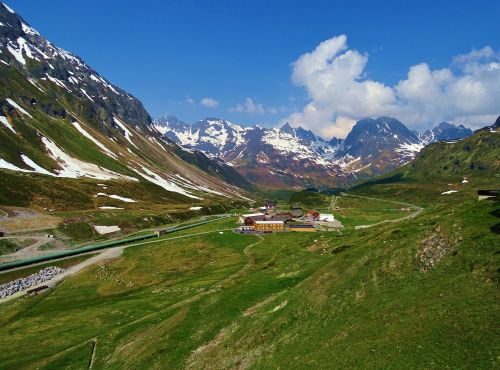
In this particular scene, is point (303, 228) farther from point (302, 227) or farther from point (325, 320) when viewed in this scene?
point (325, 320)

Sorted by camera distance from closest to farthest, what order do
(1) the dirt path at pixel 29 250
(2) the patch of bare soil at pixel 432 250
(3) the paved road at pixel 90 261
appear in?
(2) the patch of bare soil at pixel 432 250 → (3) the paved road at pixel 90 261 → (1) the dirt path at pixel 29 250

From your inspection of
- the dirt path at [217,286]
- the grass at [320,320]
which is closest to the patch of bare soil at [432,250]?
the grass at [320,320]

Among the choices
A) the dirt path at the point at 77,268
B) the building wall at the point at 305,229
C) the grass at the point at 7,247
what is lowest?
the dirt path at the point at 77,268

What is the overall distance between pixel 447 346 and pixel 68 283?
111 metres

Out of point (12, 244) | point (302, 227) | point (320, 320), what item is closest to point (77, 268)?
point (12, 244)

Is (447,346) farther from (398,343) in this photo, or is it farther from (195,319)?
(195,319)

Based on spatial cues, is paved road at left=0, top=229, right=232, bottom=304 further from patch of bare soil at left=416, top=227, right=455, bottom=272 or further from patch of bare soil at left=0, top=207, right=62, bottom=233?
patch of bare soil at left=416, top=227, right=455, bottom=272

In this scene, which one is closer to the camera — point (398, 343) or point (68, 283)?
point (398, 343)

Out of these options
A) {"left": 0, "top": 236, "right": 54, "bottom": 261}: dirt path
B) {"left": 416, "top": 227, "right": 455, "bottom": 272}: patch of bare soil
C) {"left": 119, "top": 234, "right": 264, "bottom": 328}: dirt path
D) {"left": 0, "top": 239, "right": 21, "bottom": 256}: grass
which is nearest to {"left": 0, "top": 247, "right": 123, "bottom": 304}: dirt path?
{"left": 0, "top": 236, "right": 54, "bottom": 261}: dirt path

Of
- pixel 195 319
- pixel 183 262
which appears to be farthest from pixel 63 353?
pixel 183 262

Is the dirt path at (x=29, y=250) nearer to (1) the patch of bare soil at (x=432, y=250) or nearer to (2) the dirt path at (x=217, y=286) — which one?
(2) the dirt path at (x=217, y=286)

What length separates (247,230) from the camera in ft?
652

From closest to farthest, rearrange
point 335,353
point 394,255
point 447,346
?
1. point 447,346
2. point 335,353
3. point 394,255

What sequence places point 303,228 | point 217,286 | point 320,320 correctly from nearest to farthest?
point 320,320
point 217,286
point 303,228
